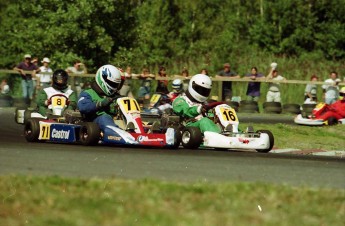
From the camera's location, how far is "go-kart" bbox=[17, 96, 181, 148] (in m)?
15.8

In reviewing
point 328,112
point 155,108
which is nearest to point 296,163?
point 155,108

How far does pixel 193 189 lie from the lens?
9.32 m

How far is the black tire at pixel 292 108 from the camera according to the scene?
28656 millimetres

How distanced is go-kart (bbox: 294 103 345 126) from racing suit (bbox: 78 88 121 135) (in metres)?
8.98

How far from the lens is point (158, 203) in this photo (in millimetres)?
8461

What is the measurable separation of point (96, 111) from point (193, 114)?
1512 mm

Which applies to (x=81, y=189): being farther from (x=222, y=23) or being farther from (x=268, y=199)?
(x=222, y=23)

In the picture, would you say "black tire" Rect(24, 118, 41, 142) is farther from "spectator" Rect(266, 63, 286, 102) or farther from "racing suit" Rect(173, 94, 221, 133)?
"spectator" Rect(266, 63, 286, 102)

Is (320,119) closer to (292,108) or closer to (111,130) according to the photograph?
(292,108)

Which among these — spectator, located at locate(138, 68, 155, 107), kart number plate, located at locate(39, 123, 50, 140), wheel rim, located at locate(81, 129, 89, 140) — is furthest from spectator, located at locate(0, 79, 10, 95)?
wheel rim, located at locate(81, 129, 89, 140)

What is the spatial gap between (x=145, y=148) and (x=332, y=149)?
11.0 feet

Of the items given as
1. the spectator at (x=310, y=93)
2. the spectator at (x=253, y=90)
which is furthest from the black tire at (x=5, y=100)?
the spectator at (x=310, y=93)

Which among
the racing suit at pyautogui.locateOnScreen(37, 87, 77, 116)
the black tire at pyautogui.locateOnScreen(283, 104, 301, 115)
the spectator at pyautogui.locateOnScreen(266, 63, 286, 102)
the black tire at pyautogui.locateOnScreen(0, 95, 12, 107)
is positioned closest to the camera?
the racing suit at pyautogui.locateOnScreen(37, 87, 77, 116)

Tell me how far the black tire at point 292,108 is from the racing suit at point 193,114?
11679mm
